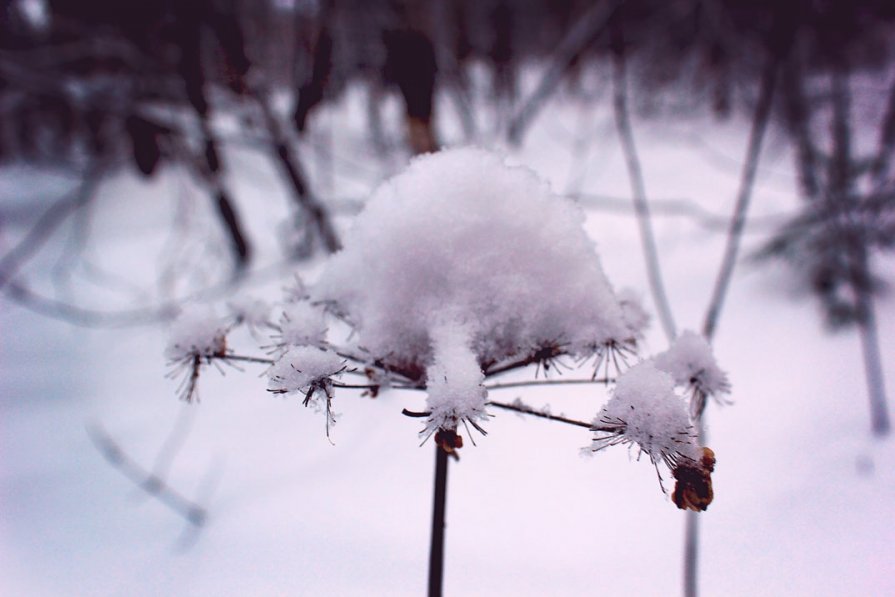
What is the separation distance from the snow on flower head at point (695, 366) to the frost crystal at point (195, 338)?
637 millimetres

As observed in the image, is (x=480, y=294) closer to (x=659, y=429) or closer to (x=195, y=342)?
(x=659, y=429)

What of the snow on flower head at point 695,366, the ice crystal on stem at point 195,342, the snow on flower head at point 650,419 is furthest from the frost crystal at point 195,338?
the snow on flower head at point 695,366

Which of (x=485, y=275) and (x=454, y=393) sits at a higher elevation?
(x=485, y=275)

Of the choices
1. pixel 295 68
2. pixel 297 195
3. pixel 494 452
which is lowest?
pixel 494 452

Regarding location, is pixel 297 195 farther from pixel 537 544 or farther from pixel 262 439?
pixel 537 544

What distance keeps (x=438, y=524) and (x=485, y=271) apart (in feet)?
1.15

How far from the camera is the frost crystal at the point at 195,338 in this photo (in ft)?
2.32

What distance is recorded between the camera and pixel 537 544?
1.85 meters

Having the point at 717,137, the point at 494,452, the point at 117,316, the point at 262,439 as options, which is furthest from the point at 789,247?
the point at 717,137

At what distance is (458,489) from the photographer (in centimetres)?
220

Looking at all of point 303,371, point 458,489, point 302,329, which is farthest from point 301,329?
point 458,489

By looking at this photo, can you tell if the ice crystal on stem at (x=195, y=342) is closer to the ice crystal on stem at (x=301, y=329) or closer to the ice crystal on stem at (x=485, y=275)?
the ice crystal on stem at (x=301, y=329)

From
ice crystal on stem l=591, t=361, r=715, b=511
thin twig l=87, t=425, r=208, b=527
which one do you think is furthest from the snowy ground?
ice crystal on stem l=591, t=361, r=715, b=511

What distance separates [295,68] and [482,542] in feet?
14.6
